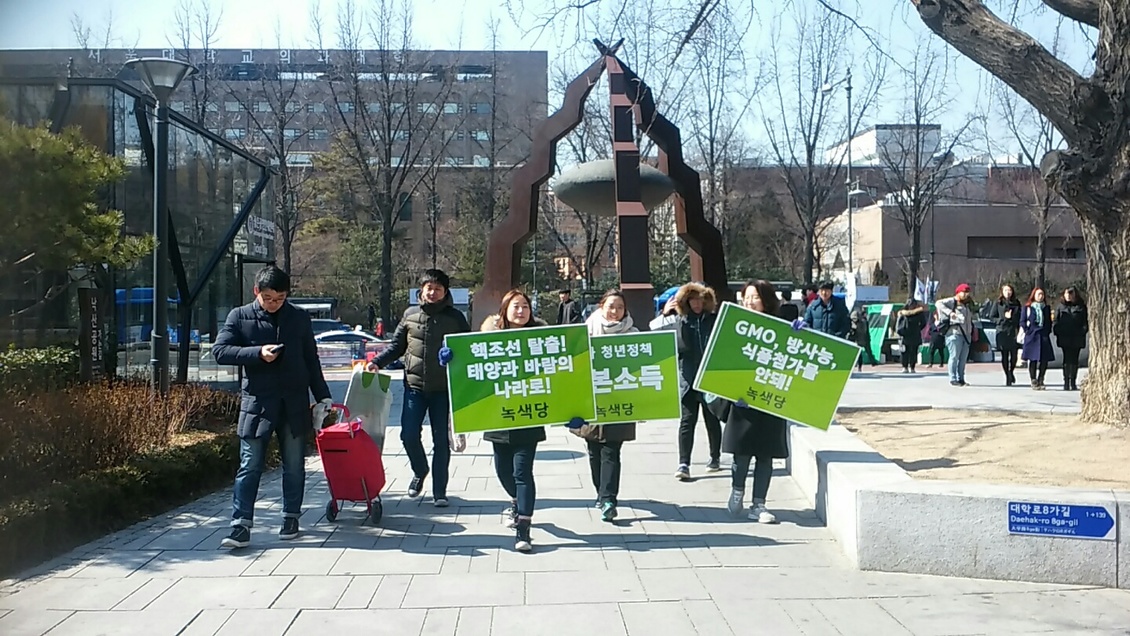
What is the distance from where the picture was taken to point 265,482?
29.9ft

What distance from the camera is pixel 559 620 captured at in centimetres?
506

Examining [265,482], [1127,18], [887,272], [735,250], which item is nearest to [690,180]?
[1127,18]

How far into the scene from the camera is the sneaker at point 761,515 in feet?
23.4

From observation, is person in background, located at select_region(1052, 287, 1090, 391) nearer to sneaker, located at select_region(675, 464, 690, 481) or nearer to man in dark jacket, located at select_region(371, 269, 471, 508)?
sneaker, located at select_region(675, 464, 690, 481)


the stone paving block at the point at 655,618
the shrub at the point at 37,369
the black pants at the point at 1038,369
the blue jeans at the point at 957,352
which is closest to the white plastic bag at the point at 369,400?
the stone paving block at the point at 655,618

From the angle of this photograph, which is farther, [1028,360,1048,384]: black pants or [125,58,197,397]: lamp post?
[1028,360,1048,384]: black pants

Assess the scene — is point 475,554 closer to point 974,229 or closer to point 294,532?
point 294,532

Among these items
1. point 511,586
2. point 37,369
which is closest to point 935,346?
point 37,369

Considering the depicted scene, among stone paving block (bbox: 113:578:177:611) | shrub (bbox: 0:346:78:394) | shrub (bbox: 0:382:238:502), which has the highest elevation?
shrub (bbox: 0:346:78:394)

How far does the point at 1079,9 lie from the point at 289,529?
340 inches

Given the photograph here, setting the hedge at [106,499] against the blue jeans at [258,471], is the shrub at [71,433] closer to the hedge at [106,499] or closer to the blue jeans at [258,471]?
the hedge at [106,499]

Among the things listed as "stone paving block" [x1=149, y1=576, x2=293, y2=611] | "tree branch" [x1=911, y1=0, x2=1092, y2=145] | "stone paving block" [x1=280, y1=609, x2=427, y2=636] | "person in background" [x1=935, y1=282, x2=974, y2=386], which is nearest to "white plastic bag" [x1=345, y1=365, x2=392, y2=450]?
"stone paving block" [x1=149, y1=576, x2=293, y2=611]

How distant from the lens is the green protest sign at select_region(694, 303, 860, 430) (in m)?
7.21

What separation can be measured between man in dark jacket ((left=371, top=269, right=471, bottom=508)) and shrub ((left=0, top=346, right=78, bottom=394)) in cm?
372
